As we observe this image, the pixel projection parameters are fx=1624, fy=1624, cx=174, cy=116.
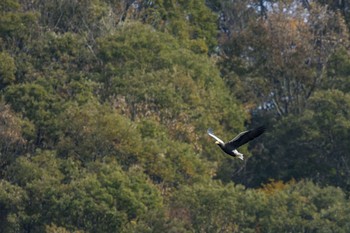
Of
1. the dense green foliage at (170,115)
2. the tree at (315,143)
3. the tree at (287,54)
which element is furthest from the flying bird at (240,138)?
the tree at (287,54)

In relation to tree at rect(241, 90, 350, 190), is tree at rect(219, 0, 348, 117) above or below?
above

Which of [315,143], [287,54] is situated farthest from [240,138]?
[287,54]

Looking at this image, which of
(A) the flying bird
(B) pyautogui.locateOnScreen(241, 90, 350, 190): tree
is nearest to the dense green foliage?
(B) pyautogui.locateOnScreen(241, 90, 350, 190): tree

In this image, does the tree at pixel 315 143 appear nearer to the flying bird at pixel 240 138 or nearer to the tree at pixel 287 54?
the tree at pixel 287 54

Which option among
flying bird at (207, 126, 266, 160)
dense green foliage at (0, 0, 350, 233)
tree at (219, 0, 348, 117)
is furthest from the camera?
tree at (219, 0, 348, 117)

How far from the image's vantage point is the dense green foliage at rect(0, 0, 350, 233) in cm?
4775

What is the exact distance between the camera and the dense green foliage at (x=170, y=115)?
47750 millimetres

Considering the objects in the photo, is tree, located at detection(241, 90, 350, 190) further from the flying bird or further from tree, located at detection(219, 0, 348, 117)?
the flying bird

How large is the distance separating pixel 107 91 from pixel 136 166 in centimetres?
524

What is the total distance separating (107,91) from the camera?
53906 mm

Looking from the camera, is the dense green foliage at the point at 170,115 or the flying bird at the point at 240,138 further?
the dense green foliage at the point at 170,115

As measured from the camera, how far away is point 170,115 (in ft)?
171

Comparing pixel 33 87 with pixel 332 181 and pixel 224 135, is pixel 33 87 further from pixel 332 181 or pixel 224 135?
pixel 332 181

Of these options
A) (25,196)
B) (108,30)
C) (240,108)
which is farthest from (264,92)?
(25,196)
